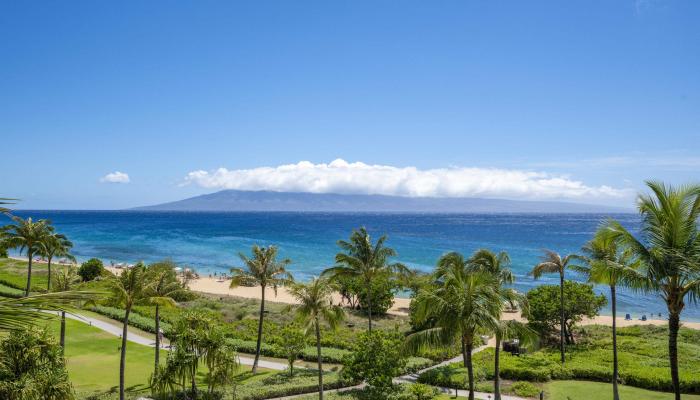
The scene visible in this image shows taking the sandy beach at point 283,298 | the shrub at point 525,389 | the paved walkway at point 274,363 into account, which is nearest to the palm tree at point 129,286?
the paved walkway at point 274,363

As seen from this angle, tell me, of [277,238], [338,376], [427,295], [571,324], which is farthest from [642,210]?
[277,238]

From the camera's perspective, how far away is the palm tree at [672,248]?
12.4 metres

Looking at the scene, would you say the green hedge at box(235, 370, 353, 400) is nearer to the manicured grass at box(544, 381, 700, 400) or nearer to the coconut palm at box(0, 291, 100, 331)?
the manicured grass at box(544, 381, 700, 400)

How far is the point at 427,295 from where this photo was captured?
1897 centimetres

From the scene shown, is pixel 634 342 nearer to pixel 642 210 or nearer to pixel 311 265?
pixel 642 210

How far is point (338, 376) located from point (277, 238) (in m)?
135

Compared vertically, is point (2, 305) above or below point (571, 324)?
above

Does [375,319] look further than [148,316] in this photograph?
Yes

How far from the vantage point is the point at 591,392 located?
26.9m

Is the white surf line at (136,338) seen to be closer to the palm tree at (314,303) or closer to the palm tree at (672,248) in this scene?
the palm tree at (314,303)

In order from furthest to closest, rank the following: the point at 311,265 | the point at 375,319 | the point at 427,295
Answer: the point at 311,265, the point at 375,319, the point at 427,295

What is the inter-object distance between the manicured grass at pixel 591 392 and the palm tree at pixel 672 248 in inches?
609

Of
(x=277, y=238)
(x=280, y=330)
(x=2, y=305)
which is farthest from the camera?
(x=277, y=238)

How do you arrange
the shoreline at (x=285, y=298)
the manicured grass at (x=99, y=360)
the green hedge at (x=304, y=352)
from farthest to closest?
1. the shoreline at (x=285, y=298)
2. the green hedge at (x=304, y=352)
3. the manicured grass at (x=99, y=360)
